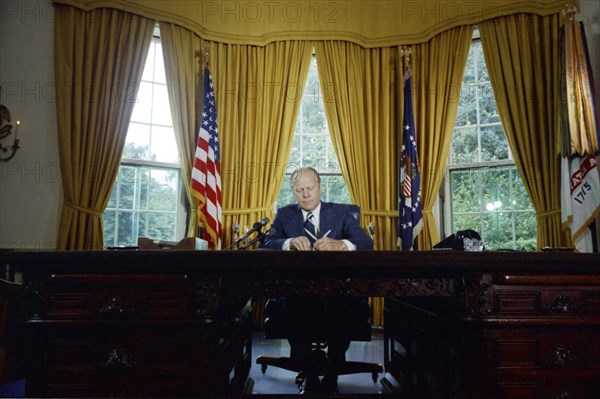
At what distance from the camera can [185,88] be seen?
4648 mm

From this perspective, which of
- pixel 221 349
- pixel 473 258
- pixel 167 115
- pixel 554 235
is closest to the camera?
pixel 473 258

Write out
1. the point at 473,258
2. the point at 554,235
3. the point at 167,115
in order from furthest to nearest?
the point at 167,115
the point at 554,235
the point at 473,258

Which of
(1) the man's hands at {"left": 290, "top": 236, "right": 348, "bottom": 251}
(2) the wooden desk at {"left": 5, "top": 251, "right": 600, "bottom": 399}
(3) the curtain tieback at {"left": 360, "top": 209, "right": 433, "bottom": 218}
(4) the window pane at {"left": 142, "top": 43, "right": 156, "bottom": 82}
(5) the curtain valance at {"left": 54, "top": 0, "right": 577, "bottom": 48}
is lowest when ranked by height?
(2) the wooden desk at {"left": 5, "top": 251, "right": 600, "bottom": 399}

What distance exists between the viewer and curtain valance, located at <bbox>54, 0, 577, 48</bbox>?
471cm

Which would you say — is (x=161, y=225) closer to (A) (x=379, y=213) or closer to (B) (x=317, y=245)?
(A) (x=379, y=213)

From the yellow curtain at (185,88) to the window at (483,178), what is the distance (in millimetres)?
2794

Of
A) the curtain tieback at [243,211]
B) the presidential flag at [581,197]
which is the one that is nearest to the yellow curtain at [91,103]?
the curtain tieback at [243,211]

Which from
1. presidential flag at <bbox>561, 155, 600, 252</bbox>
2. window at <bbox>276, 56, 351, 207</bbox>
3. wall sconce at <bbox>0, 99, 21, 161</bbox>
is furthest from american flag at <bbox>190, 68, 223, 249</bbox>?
presidential flag at <bbox>561, 155, 600, 252</bbox>

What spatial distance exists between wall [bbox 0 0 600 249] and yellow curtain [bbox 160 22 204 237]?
1.13m

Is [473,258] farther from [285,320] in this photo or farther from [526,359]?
[285,320]

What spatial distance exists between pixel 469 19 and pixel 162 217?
3.87 m

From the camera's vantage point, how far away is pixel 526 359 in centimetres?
153

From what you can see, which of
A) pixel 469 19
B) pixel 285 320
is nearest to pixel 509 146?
pixel 469 19

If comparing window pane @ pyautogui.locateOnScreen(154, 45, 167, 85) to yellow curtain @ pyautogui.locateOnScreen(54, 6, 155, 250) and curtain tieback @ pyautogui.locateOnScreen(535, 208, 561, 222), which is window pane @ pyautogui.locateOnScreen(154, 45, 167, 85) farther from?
curtain tieback @ pyautogui.locateOnScreen(535, 208, 561, 222)
